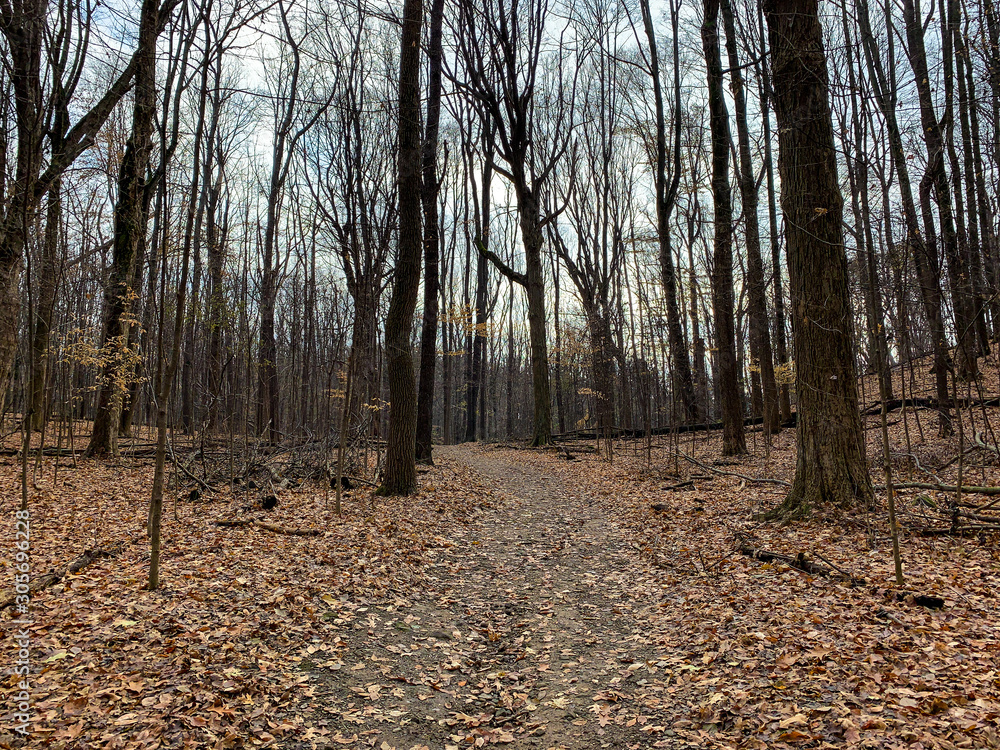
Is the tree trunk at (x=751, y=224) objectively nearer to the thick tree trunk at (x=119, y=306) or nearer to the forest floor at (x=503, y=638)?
the forest floor at (x=503, y=638)

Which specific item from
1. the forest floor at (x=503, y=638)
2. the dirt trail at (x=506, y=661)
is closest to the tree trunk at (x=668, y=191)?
the forest floor at (x=503, y=638)

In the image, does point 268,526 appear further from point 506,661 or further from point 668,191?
point 668,191

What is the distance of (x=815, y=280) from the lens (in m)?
6.71

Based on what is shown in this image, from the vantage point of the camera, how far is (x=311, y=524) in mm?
7211

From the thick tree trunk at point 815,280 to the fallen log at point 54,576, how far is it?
7767mm

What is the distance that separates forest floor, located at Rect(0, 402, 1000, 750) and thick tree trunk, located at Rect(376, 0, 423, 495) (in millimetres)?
1983

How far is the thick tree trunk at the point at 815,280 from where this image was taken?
655 cm

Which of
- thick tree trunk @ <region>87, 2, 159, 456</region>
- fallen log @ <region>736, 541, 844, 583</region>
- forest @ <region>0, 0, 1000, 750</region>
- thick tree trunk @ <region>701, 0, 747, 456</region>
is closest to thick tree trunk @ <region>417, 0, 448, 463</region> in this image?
forest @ <region>0, 0, 1000, 750</region>

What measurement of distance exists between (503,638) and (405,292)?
644 cm

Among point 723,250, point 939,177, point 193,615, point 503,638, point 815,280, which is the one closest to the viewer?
point 193,615

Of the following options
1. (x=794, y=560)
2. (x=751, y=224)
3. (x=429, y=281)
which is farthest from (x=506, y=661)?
(x=751, y=224)

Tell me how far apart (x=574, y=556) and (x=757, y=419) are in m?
14.5

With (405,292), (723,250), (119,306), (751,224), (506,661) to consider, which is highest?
(751,224)

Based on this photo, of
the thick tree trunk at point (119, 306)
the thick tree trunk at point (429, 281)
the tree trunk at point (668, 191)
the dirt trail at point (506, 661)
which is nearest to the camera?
the dirt trail at point (506, 661)
